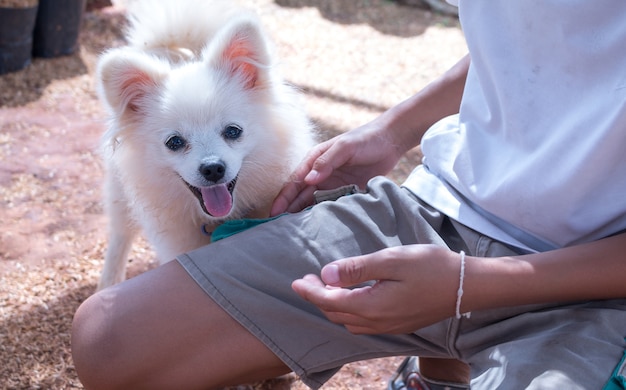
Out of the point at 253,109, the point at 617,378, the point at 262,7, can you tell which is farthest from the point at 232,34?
the point at 262,7

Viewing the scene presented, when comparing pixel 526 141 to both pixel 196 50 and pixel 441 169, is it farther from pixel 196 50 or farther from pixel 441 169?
pixel 196 50

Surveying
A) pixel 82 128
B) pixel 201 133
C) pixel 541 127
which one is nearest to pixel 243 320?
pixel 201 133

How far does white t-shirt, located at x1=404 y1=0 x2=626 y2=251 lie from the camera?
1249mm

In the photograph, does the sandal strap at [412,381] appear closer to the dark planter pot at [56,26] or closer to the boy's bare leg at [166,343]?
the boy's bare leg at [166,343]

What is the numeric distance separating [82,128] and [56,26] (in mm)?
995

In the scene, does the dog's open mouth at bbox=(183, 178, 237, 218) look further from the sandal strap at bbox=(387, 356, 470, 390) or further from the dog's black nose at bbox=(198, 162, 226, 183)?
the sandal strap at bbox=(387, 356, 470, 390)

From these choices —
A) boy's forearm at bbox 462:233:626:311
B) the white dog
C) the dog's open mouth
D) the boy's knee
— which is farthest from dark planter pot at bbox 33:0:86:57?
boy's forearm at bbox 462:233:626:311

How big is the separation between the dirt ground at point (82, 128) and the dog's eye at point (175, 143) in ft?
2.30

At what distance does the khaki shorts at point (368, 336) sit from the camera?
3.96 feet

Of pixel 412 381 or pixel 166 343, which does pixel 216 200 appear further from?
pixel 412 381

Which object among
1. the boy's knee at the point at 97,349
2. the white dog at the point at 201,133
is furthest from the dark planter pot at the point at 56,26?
the boy's knee at the point at 97,349

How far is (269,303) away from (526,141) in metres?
0.59

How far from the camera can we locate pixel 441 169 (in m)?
1.54

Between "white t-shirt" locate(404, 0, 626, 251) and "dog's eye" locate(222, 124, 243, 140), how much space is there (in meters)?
0.52
